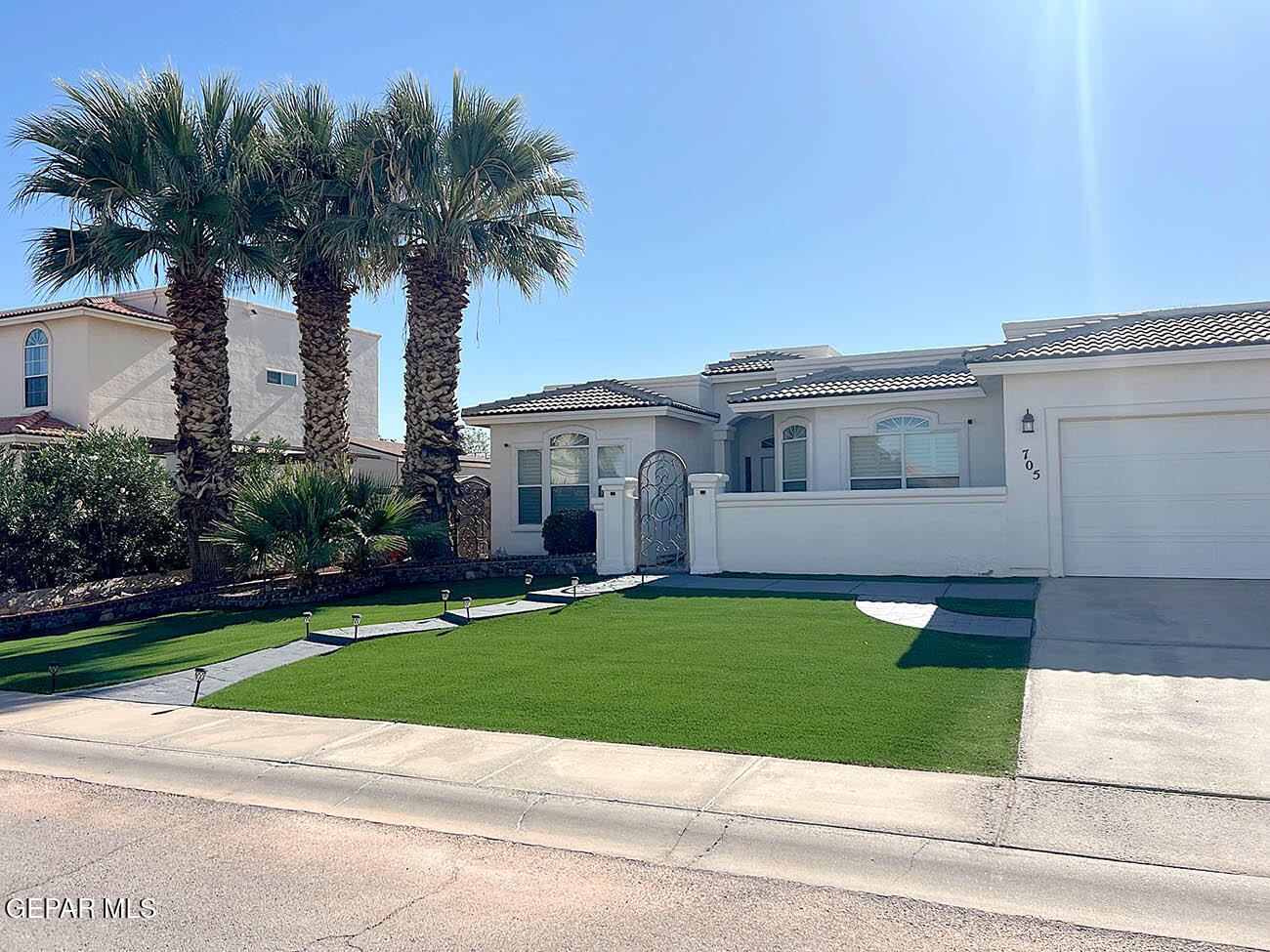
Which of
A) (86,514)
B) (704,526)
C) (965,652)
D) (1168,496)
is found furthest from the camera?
(86,514)

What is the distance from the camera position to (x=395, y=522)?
17.4 meters

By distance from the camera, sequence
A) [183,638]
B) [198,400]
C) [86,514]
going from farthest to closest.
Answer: [198,400] < [86,514] < [183,638]

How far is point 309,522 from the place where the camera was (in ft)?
52.9

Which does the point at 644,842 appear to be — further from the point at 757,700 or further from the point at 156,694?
the point at 156,694

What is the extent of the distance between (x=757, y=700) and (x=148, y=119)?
15026 mm

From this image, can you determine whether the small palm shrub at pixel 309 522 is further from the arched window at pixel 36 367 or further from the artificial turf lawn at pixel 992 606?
the arched window at pixel 36 367

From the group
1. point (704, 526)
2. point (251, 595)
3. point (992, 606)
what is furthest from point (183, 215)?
point (992, 606)

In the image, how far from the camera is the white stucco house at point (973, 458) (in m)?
14.0

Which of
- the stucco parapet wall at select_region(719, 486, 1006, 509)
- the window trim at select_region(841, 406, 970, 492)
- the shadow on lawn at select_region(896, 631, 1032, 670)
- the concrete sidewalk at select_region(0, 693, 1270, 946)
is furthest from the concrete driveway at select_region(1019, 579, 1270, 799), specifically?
the window trim at select_region(841, 406, 970, 492)

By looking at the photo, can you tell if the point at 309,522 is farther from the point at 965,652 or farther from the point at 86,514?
the point at 965,652

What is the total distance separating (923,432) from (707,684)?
11.6 m

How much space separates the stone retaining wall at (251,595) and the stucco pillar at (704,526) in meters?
2.03

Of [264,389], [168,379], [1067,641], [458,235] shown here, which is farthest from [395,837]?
[264,389]

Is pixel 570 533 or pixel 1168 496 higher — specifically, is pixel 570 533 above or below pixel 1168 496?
below
